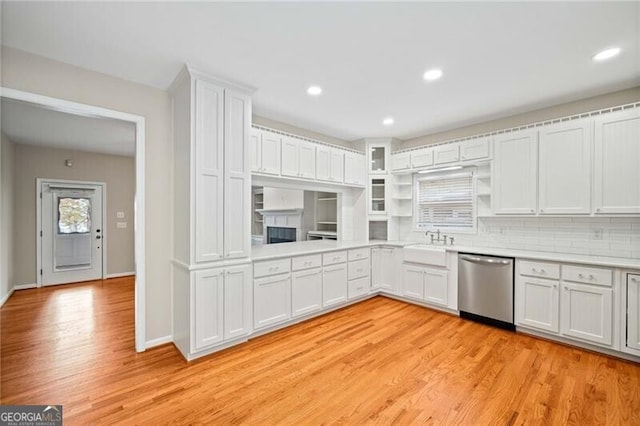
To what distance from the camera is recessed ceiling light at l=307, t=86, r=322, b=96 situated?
121 inches

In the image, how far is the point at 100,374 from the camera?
2.46 metres

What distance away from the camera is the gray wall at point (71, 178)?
5.22m

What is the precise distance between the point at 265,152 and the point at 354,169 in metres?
1.76

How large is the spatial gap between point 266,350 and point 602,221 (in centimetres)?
406

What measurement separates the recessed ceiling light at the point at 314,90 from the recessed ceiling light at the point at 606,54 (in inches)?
99.2

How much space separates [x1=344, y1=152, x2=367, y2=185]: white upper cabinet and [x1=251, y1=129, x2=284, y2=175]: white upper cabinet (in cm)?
135

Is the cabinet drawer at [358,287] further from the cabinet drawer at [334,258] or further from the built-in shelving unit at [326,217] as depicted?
the built-in shelving unit at [326,217]

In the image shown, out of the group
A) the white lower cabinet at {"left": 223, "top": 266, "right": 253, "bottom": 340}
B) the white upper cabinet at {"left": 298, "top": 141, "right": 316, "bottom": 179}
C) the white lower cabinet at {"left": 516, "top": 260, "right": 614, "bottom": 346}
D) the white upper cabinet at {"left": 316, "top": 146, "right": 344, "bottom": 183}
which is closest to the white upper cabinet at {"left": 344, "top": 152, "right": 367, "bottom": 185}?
the white upper cabinet at {"left": 316, "top": 146, "right": 344, "bottom": 183}

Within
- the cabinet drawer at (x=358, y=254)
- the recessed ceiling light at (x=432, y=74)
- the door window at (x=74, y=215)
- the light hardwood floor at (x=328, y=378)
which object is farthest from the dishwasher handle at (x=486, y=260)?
the door window at (x=74, y=215)

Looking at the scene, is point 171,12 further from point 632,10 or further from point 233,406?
point 632,10

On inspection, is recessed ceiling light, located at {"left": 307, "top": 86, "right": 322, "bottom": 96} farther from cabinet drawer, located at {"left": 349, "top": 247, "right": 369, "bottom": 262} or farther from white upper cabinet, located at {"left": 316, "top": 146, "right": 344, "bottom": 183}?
cabinet drawer, located at {"left": 349, "top": 247, "right": 369, "bottom": 262}

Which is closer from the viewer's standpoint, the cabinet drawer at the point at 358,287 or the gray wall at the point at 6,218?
the cabinet drawer at the point at 358,287

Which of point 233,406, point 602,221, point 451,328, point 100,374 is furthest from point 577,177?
point 100,374

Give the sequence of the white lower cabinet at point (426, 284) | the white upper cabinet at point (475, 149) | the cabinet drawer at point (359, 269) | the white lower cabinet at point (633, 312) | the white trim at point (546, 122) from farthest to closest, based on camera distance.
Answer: the cabinet drawer at point (359, 269), the white lower cabinet at point (426, 284), the white upper cabinet at point (475, 149), the white trim at point (546, 122), the white lower cabinet at point (633, 312)
